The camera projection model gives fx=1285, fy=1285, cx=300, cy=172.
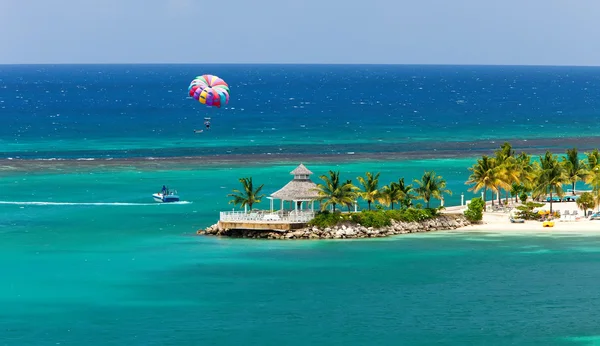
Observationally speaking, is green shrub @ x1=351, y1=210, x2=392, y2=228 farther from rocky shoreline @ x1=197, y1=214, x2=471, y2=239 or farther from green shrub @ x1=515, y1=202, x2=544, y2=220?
green shrub @ x1=515, y1=202, x2=544, y2=220

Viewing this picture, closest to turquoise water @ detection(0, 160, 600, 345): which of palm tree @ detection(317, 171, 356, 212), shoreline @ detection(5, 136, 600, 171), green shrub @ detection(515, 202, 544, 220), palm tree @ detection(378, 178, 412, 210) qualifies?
palm tree @ detection(317, 171, 356, 212)

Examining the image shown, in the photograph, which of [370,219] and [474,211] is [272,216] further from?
[474,211]

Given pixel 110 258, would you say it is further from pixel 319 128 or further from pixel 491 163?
pixel 319 128

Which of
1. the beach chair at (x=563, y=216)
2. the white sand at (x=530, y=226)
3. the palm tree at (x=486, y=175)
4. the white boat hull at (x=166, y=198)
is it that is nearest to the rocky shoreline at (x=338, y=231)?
the white sand at (x=530, y=226)

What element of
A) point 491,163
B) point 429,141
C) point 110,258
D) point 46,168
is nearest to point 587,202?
point 491,163

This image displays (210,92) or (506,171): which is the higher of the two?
(210,92)

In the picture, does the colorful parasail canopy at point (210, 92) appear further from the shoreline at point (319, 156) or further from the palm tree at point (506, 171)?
the palm tree at point (506, 171)

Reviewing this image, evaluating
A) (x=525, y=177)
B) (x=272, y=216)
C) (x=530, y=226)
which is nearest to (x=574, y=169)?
(x=525, y=177)
